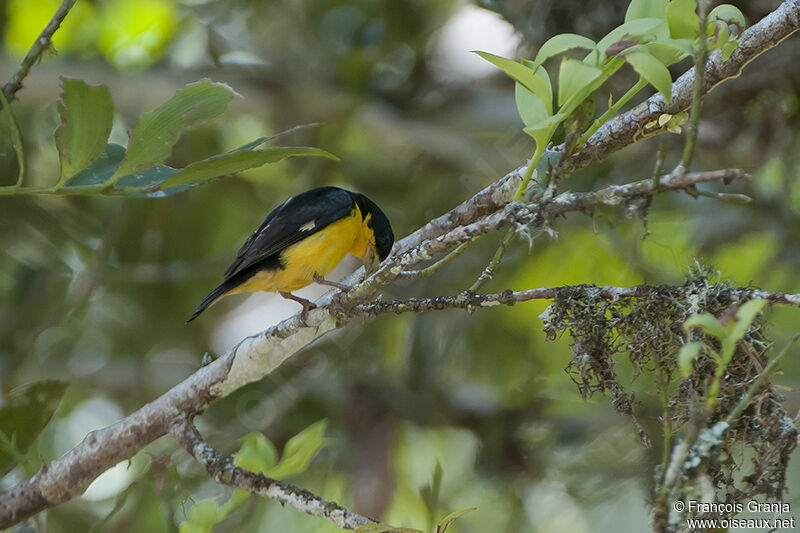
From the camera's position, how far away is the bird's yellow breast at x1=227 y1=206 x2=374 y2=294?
2299mm

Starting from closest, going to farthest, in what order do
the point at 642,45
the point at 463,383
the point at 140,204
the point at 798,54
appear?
1. the point at 642,45
2. the point at 798,54
3. the point at 140,204
4. the point at 463,383

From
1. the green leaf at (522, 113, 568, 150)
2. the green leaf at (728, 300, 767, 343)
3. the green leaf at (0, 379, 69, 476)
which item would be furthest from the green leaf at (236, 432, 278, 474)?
the green leaf at (728, 300, 767, 343)

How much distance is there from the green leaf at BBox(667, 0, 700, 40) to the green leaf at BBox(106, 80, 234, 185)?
0.61 m

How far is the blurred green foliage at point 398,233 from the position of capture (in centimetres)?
277

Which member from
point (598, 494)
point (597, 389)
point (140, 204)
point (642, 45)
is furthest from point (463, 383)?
point (642, 45)

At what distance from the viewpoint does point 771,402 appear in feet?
3.27

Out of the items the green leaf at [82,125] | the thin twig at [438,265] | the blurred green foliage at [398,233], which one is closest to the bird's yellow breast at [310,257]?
the blurred green foliage at [398,233]

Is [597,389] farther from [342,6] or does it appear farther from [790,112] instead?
[342,6]

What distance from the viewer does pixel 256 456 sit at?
5.00ft

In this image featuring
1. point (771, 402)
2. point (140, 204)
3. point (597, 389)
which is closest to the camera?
point (771, 402)

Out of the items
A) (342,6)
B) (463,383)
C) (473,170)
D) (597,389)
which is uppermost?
(342,6)

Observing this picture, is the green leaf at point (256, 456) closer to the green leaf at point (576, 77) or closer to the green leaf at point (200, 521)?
the green leaf at point (200, 521)

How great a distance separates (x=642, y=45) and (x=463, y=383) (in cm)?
234

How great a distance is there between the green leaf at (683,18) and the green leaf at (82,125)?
77cm
